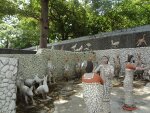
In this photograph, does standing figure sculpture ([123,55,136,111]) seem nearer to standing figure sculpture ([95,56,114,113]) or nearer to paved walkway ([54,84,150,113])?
paved walkway ([54,84,150,113])

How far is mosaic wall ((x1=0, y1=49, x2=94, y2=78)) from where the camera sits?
1047 centimetres

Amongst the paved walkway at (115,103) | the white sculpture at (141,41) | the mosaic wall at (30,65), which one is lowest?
the paved walkway at (115,103)

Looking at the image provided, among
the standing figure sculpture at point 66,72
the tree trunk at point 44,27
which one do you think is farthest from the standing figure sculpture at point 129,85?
the tree trunk at point 44,27

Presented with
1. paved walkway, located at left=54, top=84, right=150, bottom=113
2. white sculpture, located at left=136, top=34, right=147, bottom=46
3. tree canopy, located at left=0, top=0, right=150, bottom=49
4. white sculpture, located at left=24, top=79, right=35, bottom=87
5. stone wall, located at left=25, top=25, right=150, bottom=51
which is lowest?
paved walkway, located at left=54, top=84, right=150, bottom=113

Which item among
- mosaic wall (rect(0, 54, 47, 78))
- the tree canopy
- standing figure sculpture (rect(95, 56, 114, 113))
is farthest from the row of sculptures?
the tree canopy

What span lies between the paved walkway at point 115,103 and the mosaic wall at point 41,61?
2374 mm

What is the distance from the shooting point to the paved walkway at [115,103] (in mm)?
7500

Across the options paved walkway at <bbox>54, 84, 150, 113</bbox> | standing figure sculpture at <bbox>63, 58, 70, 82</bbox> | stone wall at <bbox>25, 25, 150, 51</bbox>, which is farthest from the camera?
stone wall at <bbox>25, 25, 150, 51</bbox>

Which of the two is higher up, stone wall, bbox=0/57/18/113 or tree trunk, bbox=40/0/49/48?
tree trunk, bbox=40/0/49/48

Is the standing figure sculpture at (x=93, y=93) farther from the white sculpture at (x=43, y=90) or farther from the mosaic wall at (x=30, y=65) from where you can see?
the mosaic wall at (x=30, y=65)

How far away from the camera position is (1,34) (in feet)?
91.6

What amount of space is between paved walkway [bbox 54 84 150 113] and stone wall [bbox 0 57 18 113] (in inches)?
56.4

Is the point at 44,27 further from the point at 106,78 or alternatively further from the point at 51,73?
the point at 106,78

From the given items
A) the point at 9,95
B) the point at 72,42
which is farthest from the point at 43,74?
the point at 72,42
